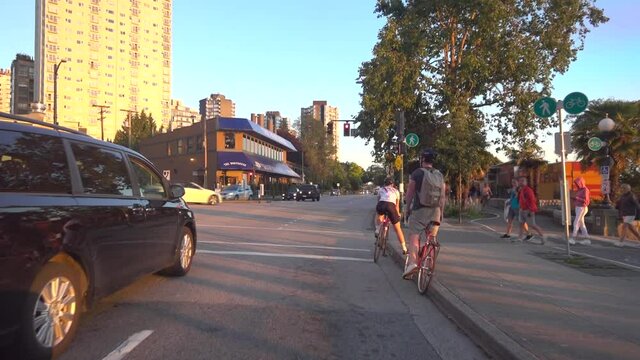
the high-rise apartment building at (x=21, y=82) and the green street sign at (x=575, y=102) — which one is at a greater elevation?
the high-rise apartment building at (x=21, y=82)

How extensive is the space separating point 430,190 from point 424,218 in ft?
1.44

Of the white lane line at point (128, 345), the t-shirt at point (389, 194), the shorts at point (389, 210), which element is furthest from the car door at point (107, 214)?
the t-shirt at point (389, 194)

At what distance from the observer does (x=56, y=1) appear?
127 meters

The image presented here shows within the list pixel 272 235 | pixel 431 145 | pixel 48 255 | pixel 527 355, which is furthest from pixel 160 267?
pixel 431 145

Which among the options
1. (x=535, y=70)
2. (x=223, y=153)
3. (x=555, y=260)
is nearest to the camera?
(x=555, y=260)

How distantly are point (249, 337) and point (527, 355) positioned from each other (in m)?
2.54

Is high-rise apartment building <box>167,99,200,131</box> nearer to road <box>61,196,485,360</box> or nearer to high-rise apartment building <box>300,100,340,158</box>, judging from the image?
high-rise apartment building <box>300,100,340,158</box>

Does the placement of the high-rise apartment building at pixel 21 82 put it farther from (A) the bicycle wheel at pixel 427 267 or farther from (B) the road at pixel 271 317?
(A) the bicycle wheel at pixel 427 267

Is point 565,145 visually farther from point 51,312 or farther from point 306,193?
point 306,193

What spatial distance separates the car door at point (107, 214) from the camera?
17.4 feet

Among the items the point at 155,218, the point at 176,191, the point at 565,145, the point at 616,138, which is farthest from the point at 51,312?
the point at 616,138

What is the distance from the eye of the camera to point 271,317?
6.29 metres

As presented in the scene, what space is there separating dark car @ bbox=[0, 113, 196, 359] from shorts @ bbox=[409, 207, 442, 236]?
367cm

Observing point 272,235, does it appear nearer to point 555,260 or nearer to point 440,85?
point 555,260
